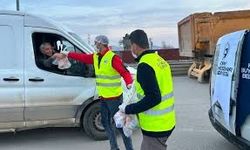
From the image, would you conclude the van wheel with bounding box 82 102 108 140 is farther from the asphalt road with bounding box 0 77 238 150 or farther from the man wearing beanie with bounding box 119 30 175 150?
the man wearing beanie with bounding box 119 30 175 150

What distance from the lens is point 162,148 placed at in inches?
175

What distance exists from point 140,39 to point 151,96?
1.85 feet

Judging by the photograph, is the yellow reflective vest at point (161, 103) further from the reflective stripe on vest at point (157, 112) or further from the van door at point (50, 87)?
the van door at point (50, 87)

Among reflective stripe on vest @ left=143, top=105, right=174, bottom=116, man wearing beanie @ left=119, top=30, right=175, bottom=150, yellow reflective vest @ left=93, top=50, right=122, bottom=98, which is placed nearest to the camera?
man wearing beanie @ left=119, top=30, right=175, bottom=150

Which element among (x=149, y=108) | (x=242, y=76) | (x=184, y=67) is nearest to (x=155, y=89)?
(x=149, y=108)

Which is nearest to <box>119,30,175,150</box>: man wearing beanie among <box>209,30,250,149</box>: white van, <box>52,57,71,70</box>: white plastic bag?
<box>209,30,250,149</box>: white van

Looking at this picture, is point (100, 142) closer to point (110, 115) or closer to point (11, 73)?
point (110, 115)

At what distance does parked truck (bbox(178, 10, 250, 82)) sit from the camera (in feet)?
57.1

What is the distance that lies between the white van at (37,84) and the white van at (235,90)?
2.41m

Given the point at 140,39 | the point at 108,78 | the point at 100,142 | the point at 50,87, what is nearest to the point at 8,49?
the point at 50,87

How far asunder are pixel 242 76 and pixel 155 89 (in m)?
1.91

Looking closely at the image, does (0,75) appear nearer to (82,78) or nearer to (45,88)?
(45,88)

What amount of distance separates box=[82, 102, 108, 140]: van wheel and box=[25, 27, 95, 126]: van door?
204 mm

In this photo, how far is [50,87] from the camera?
7.85m
